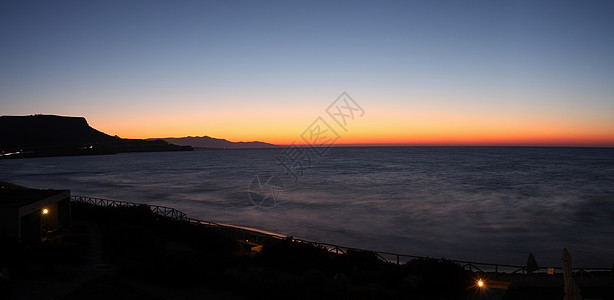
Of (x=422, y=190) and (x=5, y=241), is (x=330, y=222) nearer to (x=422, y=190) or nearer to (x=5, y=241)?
(x=5, y=241)

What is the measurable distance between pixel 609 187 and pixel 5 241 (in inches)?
3118

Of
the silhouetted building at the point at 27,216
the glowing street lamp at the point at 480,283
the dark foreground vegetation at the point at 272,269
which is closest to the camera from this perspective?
the dark foreground vegetation at the point at 272,269

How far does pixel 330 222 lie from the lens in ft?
120

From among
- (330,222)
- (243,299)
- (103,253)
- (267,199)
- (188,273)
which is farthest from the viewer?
(267,199)

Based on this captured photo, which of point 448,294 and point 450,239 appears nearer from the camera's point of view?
point 448,294

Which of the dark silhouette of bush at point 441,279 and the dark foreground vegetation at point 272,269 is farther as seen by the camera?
the dark silhouette of bush at point 441,279

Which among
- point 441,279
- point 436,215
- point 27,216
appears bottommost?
point 436,215

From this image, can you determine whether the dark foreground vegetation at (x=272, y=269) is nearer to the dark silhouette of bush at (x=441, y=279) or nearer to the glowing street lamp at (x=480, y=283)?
the dark silhouette of bush at (x=441, y=279)

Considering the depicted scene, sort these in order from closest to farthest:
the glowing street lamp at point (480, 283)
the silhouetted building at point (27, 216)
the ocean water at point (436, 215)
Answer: the glowing street lamp at point (480, 283) → the silhouetted building at point (27, 216) → the ocean water at point (436, 215)

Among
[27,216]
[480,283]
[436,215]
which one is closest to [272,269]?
[480,283]

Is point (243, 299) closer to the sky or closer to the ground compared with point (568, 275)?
closer to the ground

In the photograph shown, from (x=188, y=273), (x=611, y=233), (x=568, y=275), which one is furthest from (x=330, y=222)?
(x=568, y=275)

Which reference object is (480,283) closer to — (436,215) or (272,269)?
(272,269)

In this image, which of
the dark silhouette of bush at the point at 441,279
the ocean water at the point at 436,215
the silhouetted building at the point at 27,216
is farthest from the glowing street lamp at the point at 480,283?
the silhouetted building at the point at 27,216
